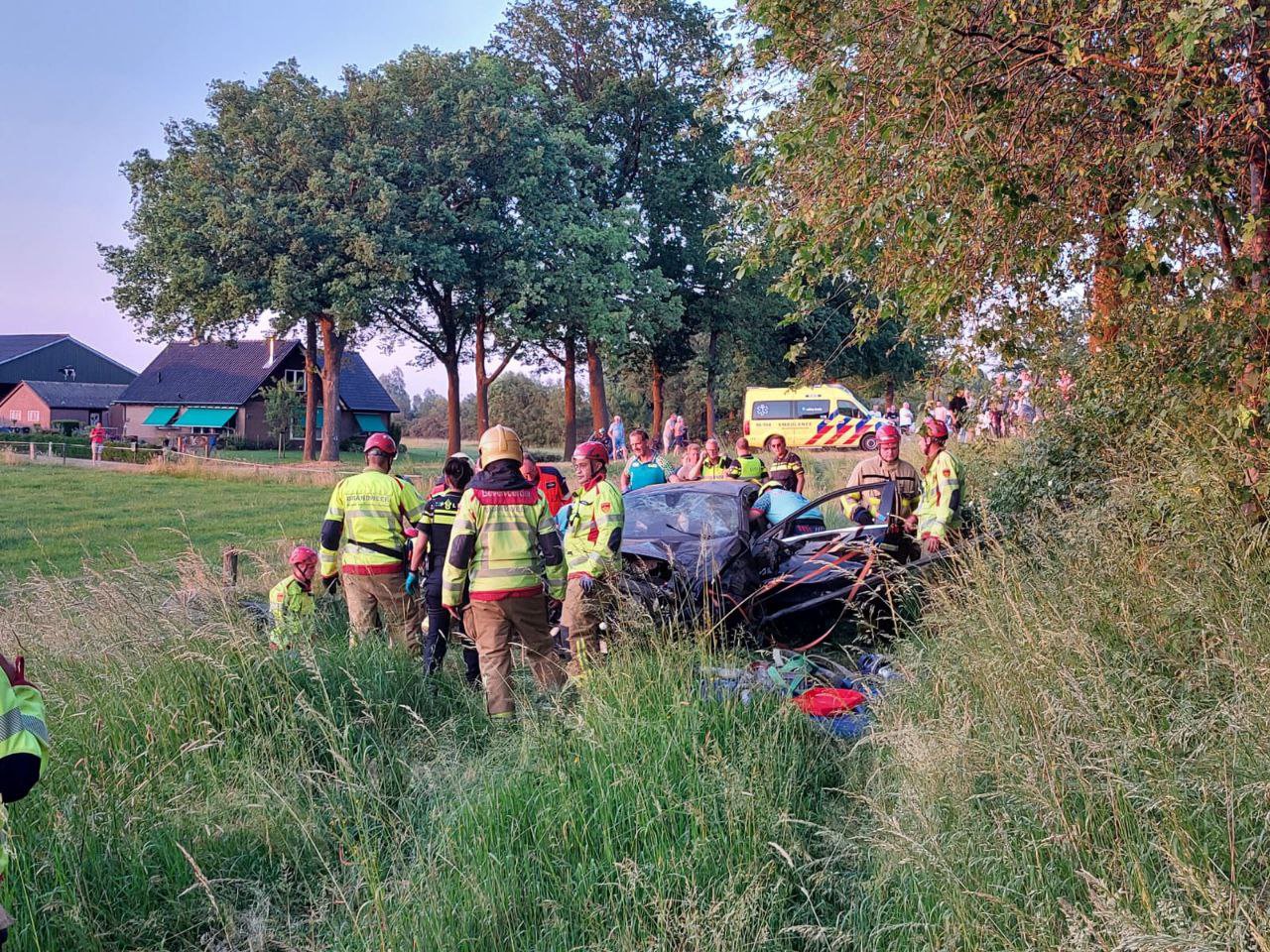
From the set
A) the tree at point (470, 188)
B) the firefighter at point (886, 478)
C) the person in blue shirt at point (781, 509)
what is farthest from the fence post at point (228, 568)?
the tree at point (470, 188)

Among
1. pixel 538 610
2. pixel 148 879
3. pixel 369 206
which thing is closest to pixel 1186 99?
pixel 538 610

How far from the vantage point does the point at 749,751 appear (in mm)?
4051

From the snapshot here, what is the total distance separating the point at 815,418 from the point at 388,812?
1268 inches

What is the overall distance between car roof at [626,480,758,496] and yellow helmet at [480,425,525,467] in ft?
8.84

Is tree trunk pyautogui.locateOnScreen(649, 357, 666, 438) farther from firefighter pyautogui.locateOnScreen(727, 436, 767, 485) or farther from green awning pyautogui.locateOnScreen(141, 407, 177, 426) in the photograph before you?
green awning pyautogui.locateOnScreen(141, 407, 177, 426)

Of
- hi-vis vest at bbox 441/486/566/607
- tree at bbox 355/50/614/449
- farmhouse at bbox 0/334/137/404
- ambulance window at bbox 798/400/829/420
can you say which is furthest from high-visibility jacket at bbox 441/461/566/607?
farmhouse at bbox 0/334/137/404

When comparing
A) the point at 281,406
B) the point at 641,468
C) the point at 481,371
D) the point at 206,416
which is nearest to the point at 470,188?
the point at 481,371

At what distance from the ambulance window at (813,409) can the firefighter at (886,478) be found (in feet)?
86.8

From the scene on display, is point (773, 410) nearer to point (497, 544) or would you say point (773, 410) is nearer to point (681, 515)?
point (681, 515)

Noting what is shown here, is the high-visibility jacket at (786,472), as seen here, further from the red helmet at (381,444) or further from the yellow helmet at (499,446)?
the yellow helmet at (499,446)

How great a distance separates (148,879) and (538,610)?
2.51m

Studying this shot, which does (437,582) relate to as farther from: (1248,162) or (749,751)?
(1248,162)

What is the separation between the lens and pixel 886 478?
8.68 metres

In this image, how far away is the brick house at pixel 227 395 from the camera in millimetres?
54719
